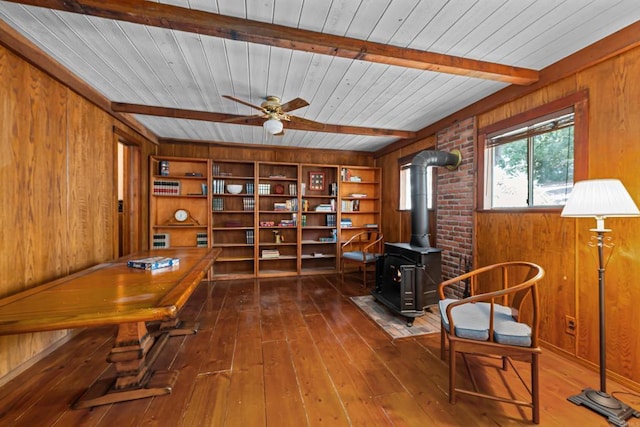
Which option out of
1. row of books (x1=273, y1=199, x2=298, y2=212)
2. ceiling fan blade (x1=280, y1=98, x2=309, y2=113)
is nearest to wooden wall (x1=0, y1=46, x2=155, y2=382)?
ceiling fan blade (x1=280, y1=98, x2=309, y2=113)

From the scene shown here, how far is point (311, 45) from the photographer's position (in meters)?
1.74

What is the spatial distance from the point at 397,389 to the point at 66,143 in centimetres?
332

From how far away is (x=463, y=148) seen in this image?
3135 millimetres

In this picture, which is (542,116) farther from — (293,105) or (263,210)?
(263,210)

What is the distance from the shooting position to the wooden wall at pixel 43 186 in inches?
71.0

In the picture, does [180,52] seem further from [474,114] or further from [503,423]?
[503,423]

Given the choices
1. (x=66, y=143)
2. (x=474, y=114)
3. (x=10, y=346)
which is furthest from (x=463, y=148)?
(x=10, y=346)

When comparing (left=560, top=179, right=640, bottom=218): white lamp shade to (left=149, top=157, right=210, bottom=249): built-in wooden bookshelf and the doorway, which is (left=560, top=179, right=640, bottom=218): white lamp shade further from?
the doorway

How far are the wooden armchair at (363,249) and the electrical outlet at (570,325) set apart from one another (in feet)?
7.35

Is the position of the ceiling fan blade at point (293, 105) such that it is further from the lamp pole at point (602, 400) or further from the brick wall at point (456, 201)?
the lamp pole at point (602, 400)

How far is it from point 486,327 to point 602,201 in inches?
38.2

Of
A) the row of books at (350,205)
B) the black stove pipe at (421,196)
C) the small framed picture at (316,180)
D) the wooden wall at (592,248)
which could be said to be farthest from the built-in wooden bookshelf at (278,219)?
the wooden wall at (592,248)

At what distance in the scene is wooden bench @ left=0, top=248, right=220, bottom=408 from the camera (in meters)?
1.18

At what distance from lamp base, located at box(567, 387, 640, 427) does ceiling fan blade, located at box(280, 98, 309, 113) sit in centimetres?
282
